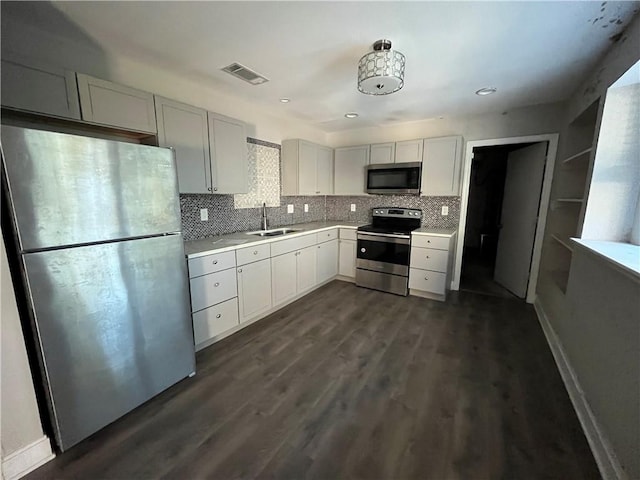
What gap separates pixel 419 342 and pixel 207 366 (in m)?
1.88

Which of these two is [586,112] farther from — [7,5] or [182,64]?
[7,5]

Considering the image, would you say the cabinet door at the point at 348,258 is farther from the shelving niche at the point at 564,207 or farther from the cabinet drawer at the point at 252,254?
the shelving niche at the point at 564,207

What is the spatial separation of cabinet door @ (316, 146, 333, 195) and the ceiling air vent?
1.65 metres

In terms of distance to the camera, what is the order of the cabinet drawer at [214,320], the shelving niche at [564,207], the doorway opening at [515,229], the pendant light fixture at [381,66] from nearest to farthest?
the pendant light fixture at [381,66] → the cabinet drawer at [214,320] → the shelving niche at [564,207] → the doorway opening at [515,229]

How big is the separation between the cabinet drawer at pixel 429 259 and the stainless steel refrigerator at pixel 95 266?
2.75 meters

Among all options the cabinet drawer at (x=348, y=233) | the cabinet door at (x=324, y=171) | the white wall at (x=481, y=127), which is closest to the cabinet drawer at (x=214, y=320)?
the cabinet drawer at (x=348, y=233)

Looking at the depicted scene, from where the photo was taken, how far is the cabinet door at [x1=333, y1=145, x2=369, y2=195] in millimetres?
4078

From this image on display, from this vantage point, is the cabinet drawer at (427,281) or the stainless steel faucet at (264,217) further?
the stainless steel faucet at (264,217)

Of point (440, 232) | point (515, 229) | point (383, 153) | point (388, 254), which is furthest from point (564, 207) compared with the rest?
point (383, 153)

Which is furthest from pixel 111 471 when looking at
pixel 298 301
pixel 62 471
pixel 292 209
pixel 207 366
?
pixel 292 209

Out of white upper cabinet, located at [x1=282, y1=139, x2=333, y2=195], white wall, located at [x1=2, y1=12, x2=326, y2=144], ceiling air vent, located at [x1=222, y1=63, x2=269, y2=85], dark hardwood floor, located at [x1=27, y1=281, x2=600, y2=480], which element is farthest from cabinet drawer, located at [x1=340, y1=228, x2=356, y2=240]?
ceiling air vent, located at [x1=222, y1=63, x2=269, y2=85]

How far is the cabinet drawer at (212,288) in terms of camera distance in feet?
7.04

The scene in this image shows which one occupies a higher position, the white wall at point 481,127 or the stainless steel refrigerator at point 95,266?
the white wall at point 481,127

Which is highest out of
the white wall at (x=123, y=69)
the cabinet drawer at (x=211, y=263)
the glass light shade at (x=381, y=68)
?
the white wall at (x=123, y=69)
